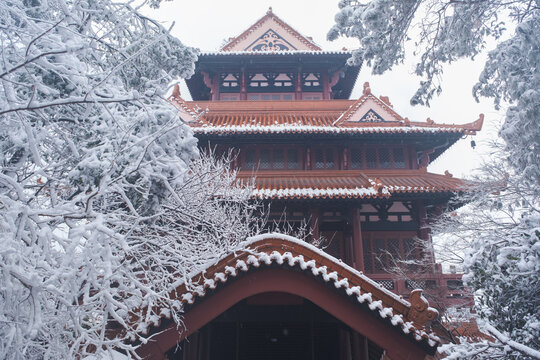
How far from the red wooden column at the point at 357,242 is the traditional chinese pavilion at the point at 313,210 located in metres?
0.04

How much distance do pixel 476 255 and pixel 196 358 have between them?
4.73 meters

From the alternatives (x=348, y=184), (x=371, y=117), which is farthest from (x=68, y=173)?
(x=371, y=117)

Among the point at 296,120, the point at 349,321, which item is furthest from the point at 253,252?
the point at 296,120

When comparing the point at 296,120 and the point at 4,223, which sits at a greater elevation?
the point at 296,120

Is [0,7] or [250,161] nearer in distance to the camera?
[0,7]

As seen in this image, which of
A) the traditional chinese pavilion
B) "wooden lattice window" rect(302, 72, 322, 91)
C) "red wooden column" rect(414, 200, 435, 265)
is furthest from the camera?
"wooden lattice window" rect(302, 72, 322, 91)

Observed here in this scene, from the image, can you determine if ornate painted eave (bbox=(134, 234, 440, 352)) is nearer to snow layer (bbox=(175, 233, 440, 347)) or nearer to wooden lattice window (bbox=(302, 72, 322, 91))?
snow layer (bbox=(175, 233, 440, 347))

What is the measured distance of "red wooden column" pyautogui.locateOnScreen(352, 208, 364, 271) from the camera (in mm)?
8943

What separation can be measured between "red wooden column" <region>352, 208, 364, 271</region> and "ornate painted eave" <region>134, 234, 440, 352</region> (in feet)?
16.4

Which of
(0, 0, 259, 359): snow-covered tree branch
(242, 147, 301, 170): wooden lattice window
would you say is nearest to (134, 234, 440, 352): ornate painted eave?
(0, 0, 259, 359): snow-covered tree branch

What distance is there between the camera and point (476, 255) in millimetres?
3572

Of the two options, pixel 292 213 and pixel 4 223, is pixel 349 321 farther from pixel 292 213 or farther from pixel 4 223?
pixel 292 213

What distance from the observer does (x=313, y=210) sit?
9.45 meters

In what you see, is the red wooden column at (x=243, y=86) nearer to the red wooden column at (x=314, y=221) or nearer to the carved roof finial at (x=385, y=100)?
the carved roof finial at (x=385, y=100)
